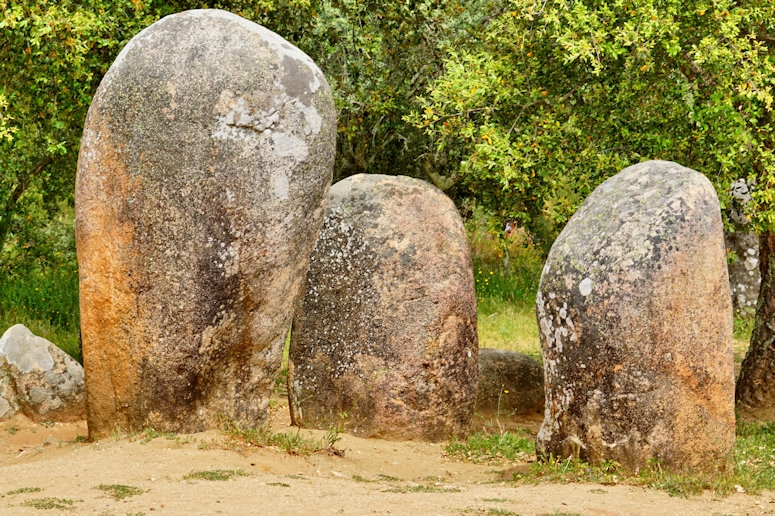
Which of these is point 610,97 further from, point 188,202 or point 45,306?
point 45,306

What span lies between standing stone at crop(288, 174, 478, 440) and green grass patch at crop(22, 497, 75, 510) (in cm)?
362

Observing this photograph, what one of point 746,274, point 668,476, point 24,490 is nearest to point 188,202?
point 24,490

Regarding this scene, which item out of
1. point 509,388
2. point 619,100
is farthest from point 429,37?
point 509,388

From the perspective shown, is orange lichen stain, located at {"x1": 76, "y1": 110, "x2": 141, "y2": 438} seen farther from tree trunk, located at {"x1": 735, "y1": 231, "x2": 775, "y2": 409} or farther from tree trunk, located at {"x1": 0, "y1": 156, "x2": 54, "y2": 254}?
tree trunk, located at {"x1": 735, "y1": 231, "x2": 775, "y2": 409}

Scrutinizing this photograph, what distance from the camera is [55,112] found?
469 inches

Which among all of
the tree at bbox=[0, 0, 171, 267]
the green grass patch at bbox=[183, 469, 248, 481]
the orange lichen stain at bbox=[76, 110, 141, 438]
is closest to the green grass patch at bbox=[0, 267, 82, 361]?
the tree at bbox=[0, 0, 171, 267]

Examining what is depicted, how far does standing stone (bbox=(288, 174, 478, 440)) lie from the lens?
32.5 feet

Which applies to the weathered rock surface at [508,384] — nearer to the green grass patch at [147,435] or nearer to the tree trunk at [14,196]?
the green grass patch at [147,435]

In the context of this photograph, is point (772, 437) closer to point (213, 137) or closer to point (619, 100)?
point (619, 100)

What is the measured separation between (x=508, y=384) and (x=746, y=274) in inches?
261

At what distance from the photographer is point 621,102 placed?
11.4 metres

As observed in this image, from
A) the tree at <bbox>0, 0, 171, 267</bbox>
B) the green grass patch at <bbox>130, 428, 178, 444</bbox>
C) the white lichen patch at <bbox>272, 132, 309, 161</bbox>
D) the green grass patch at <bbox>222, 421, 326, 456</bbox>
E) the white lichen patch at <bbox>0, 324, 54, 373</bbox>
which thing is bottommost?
the green grass patch at <bbox>222, 421, 326, 456</bbox>

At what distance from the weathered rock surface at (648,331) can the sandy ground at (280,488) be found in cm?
45

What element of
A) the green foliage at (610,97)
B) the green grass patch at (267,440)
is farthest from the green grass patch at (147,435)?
the green foliage at (610,97)
